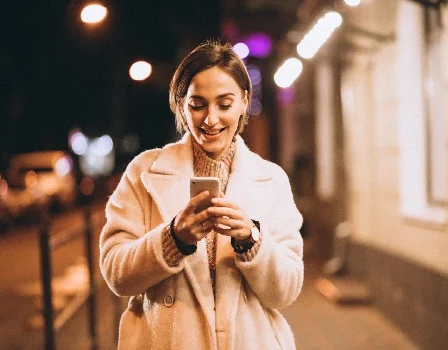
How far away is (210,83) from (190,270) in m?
0.72

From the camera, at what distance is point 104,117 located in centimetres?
4634

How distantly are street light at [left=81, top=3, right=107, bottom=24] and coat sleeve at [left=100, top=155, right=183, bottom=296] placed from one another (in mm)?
2178

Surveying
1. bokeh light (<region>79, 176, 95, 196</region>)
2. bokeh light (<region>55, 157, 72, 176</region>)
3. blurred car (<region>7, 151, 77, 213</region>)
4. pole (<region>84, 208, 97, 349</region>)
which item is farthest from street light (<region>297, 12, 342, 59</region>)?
bokeh light (<region>79, 176, 95, 196</region>)

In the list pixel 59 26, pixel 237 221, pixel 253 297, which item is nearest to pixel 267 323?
pixel 253 297

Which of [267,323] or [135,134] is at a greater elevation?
[135,134]

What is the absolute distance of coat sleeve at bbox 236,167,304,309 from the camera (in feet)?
6.50

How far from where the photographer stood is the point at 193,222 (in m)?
1.83

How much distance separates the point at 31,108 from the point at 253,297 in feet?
110

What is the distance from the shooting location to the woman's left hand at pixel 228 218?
183 centimetres

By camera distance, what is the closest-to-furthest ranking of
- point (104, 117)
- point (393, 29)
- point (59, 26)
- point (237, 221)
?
point (237, 221), point (393, 29), point (59, 26), point (104, 117)

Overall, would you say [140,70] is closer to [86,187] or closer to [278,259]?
[278,259]

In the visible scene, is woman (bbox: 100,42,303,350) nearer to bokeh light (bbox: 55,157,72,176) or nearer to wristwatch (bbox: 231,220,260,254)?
wristwatch (bbox: 231,220,260,254)

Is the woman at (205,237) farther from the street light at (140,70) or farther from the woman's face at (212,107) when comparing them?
the street light at (140,70)

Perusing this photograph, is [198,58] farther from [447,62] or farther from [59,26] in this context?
[59,26]
